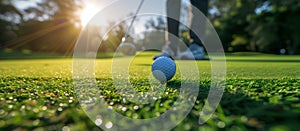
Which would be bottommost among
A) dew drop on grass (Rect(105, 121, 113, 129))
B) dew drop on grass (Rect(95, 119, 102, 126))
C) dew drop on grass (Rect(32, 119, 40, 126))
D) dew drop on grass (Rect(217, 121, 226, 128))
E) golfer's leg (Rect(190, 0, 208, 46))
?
dew drop on grass (Rect(105, 121, 113, 129))

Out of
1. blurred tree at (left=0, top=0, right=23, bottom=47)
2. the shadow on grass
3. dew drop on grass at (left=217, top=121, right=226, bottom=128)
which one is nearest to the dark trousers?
the shadow on grass

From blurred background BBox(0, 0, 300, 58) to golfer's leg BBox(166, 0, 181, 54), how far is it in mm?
9781

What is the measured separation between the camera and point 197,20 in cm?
811

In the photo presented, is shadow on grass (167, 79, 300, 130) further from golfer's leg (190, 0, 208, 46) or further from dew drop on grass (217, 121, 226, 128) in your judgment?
golfer's leg (190, 0, 208, 46)

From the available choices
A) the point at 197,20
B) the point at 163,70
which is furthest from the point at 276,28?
the point at 163,70

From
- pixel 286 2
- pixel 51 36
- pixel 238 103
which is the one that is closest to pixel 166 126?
pixel 238 103

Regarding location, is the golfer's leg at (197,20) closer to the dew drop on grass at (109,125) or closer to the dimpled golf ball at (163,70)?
the dimpled golf ball at (163,70)

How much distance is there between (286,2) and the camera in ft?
68.8

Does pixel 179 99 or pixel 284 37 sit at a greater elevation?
pixel 284 37

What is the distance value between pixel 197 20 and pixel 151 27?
74.4 feet

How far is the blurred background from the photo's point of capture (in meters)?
24.5

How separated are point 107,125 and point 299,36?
94.5ft

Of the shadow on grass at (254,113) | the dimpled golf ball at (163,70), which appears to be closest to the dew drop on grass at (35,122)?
the shadow on grass at (254,113)

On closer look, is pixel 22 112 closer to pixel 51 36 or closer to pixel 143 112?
pixel 143 112
